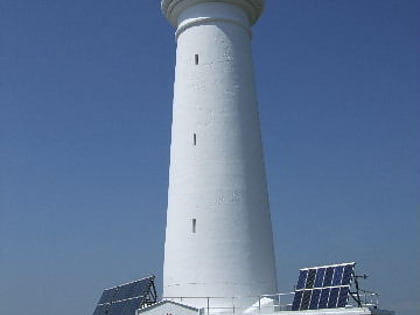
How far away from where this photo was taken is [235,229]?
81.8 ft

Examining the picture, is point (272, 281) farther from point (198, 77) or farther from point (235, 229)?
point (198, 77)

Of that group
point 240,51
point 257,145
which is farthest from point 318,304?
point 240,51

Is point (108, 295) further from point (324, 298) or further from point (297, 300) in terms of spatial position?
point (324, 298)

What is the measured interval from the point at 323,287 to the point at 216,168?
24.5 feet

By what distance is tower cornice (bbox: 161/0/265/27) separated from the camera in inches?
1104

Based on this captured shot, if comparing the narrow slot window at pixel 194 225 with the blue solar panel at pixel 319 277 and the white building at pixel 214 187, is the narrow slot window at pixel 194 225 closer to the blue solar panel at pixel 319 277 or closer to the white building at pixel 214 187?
the white building at pixel 214 187

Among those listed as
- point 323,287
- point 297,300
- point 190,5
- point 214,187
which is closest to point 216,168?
point 214,187

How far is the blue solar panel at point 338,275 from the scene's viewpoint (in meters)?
20.1

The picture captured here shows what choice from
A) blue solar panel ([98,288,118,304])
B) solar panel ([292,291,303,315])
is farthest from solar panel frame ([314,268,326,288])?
blue solar panel ([98,288,118,304])

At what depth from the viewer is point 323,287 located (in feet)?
67.3

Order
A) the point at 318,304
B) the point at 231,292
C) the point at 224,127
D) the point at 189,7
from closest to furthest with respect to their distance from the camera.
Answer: the point at 318,304 → the point at 231,292 → the point at 224,127 → the point at 189,7

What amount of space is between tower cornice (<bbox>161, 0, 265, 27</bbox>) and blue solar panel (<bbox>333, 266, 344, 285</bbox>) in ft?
46.1

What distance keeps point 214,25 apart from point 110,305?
46.5ft

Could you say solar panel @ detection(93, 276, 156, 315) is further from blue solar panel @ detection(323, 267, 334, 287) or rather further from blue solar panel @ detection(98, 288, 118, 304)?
blue solar panel @ detection(323, 267, 334, 287)
